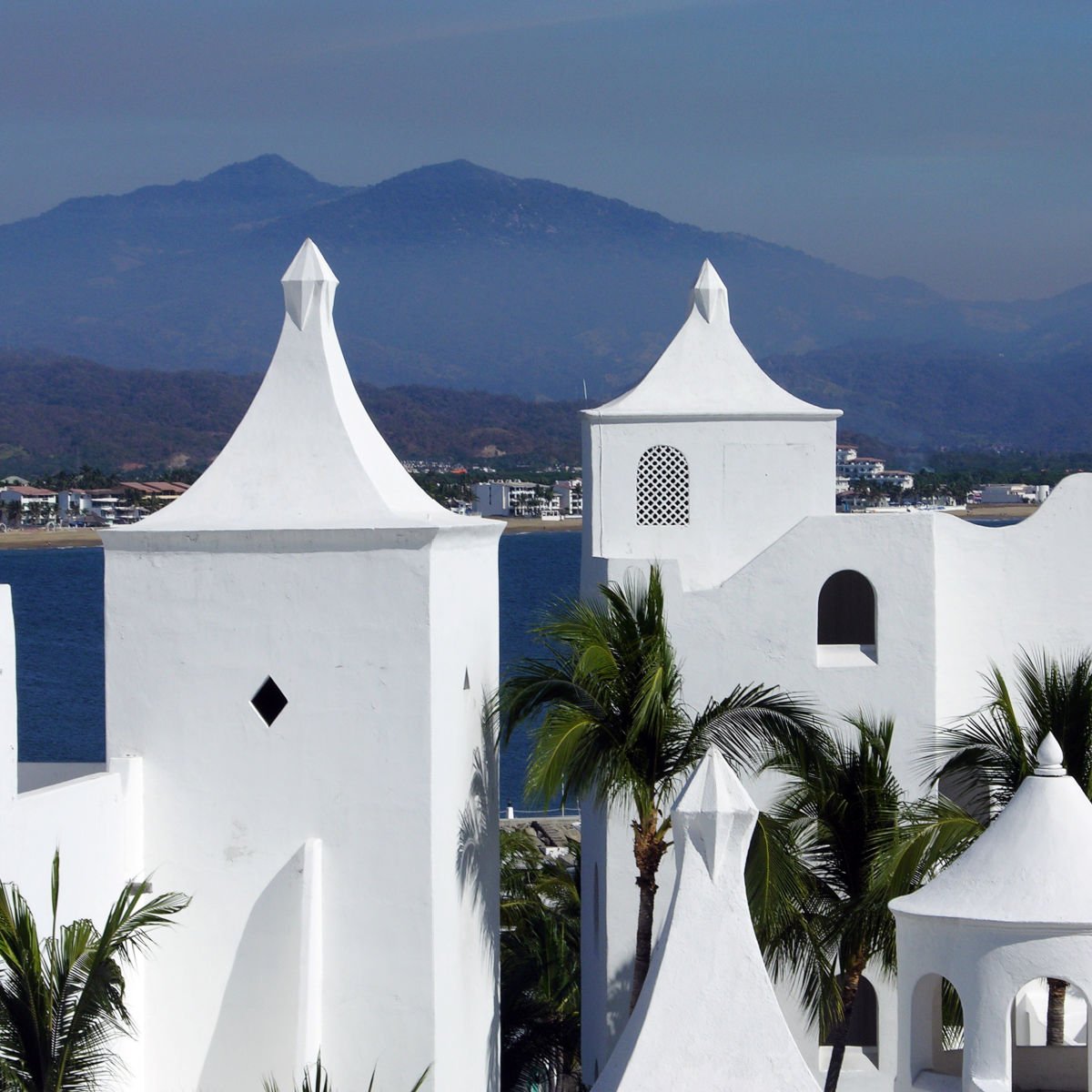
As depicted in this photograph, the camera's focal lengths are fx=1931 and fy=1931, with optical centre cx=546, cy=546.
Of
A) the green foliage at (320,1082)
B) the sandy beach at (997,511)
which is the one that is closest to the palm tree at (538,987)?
the green foliage at (320,1082)

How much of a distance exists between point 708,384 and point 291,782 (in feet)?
23.7

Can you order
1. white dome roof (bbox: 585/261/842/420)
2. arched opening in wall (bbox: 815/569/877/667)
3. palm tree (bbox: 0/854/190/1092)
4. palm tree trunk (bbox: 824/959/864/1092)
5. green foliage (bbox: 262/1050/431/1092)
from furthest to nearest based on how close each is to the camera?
1. arched opening in wall (bbox: 815/569/877/667)
2. white dome roof (bbox: 585/261/842/420)
3. palm tree trunk (bbox: 824/959/864/1092)
4. green foliage (bbox: 262/1050/431/1092)
5. palm tree (bbox: 0/854/190/1092)

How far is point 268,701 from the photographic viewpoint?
564 inches

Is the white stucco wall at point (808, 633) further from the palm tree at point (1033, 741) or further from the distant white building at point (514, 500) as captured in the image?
the distant white building at point (514, 500)

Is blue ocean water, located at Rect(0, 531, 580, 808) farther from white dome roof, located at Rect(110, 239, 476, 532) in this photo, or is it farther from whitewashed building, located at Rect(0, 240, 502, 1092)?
whitewashed building, located at Rect(0, 240, 502, 1092)

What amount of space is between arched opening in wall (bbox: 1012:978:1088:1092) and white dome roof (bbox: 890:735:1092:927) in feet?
1.54

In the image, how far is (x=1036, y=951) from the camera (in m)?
11.0

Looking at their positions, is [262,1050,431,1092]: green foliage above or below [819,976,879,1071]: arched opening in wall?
above

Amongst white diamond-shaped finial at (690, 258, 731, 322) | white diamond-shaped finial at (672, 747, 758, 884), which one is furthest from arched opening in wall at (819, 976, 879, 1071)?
white diamond-shaped finial at (690, 258, 731, 322)

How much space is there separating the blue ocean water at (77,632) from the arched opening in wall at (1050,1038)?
9.35m

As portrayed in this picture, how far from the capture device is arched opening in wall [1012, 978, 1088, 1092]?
41.5ft

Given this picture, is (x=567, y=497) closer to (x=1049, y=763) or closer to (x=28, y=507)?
(x=28, y=507)

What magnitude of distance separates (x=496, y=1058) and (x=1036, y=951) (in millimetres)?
6460

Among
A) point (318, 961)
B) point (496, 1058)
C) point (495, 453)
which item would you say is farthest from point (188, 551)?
point (495, 453)
